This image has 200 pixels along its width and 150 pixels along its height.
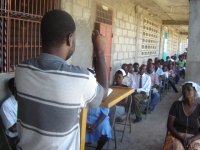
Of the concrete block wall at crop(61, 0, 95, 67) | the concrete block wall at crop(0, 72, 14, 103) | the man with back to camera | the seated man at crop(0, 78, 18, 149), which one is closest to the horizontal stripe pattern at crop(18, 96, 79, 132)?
the man with back to camera

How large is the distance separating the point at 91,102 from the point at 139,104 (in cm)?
484

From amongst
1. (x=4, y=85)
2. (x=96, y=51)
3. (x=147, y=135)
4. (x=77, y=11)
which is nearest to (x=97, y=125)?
(x=4, y=85)

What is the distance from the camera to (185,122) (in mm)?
3676

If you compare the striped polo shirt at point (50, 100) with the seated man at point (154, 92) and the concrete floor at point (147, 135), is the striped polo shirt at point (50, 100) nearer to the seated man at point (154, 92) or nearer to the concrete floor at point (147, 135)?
the concrete floor at point (147, 135)

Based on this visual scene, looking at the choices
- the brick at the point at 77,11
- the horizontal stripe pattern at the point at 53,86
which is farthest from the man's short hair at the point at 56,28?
the brick at the point at 77,11

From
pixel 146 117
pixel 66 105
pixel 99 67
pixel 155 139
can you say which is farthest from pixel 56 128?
pixel 146 117

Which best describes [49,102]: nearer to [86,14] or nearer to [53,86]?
[53,86]

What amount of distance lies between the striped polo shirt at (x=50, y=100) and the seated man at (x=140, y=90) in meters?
4.87

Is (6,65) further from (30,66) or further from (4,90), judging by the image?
(30,66)

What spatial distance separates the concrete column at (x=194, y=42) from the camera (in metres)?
5.03

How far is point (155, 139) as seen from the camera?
17.0 ft

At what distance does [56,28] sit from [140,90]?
551cm

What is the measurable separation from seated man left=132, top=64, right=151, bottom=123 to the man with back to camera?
484cm

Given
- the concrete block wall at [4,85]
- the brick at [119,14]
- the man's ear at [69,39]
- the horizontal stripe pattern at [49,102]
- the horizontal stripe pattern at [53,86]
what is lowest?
the concrete block wall at [4,85]
